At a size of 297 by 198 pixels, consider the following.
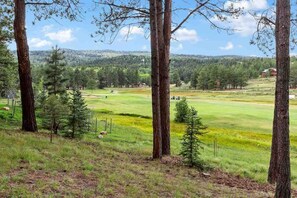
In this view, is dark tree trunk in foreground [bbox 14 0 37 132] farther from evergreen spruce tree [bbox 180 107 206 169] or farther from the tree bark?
evergreen spruce tree [bbox 180 107 206 169]

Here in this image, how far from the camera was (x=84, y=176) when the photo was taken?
7527mm

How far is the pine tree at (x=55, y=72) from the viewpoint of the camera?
32000mm

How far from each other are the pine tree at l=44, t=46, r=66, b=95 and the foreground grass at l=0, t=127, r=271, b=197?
22.0 meters

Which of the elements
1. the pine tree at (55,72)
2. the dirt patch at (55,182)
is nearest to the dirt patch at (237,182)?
the dirt patch at (55,182)

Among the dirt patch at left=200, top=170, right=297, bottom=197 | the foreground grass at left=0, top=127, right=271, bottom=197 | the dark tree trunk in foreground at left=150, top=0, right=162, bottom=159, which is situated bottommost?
the dirt patch at left=200, top=170, right=297, bottom=197

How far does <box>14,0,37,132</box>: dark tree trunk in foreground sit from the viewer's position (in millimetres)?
12758

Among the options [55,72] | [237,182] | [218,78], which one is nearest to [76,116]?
[237,182]

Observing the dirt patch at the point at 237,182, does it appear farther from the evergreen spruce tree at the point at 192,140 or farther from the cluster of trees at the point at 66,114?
the cluster of trees at the point at 66,114

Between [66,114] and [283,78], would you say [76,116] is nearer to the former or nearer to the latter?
[66,114]

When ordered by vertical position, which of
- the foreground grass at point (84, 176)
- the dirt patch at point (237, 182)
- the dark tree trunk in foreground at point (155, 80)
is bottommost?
the dirt patch at point (237, 182)

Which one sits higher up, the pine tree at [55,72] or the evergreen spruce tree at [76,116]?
the pine tree at [55,72]

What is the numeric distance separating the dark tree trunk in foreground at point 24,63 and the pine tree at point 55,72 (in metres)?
18.5

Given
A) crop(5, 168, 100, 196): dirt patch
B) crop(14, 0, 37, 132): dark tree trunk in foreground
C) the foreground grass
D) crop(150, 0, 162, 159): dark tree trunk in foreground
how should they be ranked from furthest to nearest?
crop(14, 0, 37, 132): dark tree trunk in foreground
crop(150, 0, 162, 159): dark tree trunk in foreground
the foreground grass
crop(5, 168, 100, 196): dirt patch

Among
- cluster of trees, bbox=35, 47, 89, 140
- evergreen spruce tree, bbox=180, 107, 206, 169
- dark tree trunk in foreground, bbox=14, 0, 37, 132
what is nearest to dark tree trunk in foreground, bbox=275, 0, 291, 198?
evergreen spruce tree, bbox=180, 107, 206, 169
